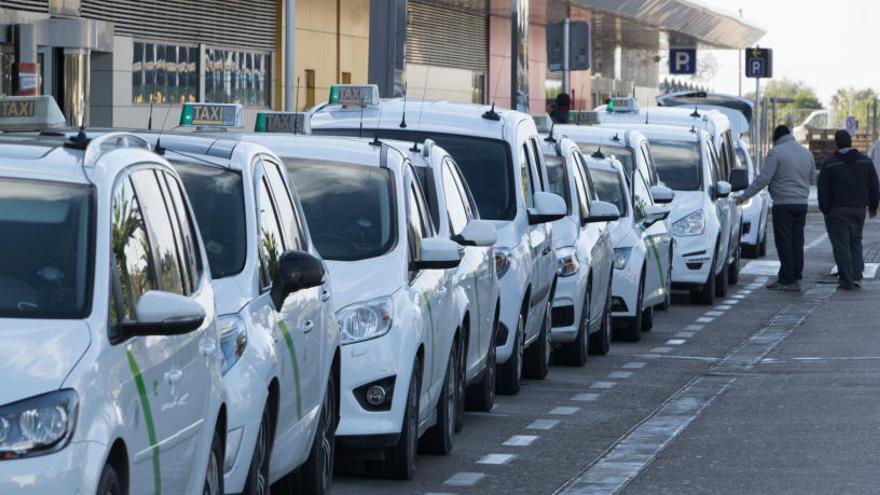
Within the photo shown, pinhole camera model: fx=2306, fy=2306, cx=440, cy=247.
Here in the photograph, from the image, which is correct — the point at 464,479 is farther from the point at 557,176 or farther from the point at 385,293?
the point at 557,176

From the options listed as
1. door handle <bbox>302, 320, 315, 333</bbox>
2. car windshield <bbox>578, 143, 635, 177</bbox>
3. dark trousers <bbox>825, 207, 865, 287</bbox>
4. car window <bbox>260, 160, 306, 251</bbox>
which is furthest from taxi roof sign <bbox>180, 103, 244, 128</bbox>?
dark trousers <bbox>825, 207, 865, 287</bbox>

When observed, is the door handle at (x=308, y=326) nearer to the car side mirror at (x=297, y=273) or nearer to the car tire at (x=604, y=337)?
the car side mirror at (x=297, y=273)

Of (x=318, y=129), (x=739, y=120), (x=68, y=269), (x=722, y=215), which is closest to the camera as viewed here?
(x=68, y=269)

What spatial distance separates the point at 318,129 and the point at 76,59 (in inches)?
557

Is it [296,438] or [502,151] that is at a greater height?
[502,151]

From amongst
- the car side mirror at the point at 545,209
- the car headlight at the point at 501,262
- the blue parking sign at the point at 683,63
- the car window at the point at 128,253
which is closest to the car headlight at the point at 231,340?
the car window at the point at 128,253

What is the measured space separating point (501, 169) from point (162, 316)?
29.6ft

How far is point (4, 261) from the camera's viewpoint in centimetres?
653

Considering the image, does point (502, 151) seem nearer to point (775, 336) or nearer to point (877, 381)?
point (877, 381)

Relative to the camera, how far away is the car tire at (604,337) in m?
18.2

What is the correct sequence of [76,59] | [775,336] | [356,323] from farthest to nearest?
[76,59] → [775,336] → [356,323]

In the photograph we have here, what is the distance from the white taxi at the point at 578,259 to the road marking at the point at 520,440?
3.98m

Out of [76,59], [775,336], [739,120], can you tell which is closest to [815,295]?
[775,336]

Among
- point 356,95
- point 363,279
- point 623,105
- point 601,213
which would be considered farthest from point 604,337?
point 623,105
